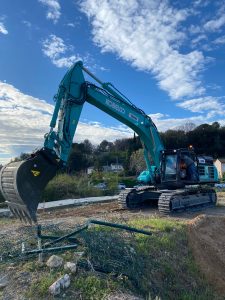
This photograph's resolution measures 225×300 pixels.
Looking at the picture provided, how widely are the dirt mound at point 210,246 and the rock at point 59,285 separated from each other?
3284 mm

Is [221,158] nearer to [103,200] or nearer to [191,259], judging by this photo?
[103,200]

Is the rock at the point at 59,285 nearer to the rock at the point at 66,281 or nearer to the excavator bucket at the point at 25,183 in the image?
the rock at the point at 66,281

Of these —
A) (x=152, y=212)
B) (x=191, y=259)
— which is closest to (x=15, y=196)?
(x=191, y=259)

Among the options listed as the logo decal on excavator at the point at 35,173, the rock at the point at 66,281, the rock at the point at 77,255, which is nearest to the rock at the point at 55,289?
the rock at the point at 66,281

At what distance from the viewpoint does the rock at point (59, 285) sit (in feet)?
13.8

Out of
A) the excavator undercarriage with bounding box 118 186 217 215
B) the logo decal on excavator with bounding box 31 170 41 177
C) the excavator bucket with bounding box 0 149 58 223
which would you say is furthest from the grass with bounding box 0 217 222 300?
the excavator undercarriage with bounding box 118 186 217 215

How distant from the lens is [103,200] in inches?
658

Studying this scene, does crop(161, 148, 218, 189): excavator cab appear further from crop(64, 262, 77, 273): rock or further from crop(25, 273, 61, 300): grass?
crop(25, 273, 61, 300): grass

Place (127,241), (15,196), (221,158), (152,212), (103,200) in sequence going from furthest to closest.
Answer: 1. (221,158)
2. (103,200)
3. (152,212)
4. (15,196)
5. (127,241)

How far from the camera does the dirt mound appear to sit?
6660mm

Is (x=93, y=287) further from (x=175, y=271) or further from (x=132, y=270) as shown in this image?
(x=175, y=271)

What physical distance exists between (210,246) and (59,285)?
Answer: 4636 millimetres

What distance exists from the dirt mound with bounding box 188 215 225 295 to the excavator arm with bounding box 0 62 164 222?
3.43 meters

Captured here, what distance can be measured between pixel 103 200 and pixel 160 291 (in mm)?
11441
